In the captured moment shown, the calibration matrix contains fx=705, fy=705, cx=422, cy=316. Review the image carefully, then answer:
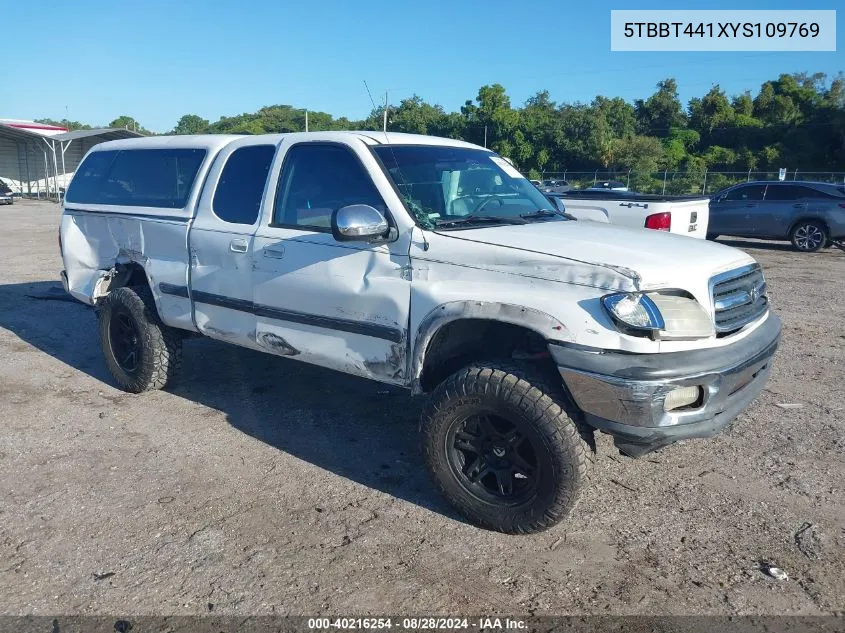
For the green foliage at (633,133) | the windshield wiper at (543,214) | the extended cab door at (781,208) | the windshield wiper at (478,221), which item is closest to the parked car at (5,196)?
the green foliage at (633,133)

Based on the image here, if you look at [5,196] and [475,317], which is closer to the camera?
[475,317]

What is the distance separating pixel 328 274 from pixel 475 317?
1.07 meters

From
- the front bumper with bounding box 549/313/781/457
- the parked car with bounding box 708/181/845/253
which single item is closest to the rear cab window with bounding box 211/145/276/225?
the front bumper with bounding box 549/313/781/457

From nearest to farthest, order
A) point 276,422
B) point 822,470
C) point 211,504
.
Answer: point 211,504
point 822,470
point 276,422

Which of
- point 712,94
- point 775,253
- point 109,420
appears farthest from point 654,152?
point 109,420

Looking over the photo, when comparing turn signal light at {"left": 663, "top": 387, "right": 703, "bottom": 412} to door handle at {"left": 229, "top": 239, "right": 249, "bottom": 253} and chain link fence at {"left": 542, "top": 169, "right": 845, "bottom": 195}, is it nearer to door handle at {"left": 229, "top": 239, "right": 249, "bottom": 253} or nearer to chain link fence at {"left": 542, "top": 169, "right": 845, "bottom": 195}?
door handle at {"left": 229, "top": 239, "right": 249, "bottom": 253}

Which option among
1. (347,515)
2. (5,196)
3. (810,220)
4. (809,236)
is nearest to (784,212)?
(810,220)

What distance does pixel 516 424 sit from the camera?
338 centimetres

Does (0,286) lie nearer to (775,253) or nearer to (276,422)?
(276,422)

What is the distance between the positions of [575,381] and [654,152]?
50.2 m

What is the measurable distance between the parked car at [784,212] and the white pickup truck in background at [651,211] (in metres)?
8.12

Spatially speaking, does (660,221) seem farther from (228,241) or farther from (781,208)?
(781,208)

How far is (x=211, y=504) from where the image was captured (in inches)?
151

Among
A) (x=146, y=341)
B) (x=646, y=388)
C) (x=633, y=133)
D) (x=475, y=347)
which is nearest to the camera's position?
(x=646, y=388)
